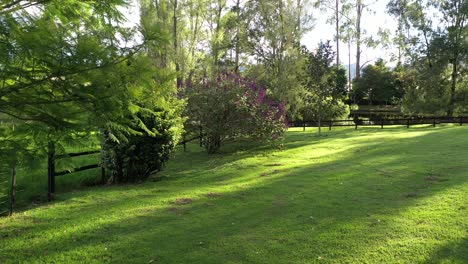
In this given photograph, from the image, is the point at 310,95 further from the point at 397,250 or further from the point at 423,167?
the point at 397,250

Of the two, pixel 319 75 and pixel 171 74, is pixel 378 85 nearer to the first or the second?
pixel 319 75

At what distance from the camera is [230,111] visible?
46.0ft

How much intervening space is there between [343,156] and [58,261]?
990cm

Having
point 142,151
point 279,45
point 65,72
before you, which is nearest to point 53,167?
point 142,151

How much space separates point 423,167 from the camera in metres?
9.54

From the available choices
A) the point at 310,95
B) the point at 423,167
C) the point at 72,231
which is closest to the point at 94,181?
the point at 72,231

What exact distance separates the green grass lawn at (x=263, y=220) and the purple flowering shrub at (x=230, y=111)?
4190mm

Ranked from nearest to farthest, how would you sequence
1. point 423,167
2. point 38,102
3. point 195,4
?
point 38,102, point 423,167, point 195,4

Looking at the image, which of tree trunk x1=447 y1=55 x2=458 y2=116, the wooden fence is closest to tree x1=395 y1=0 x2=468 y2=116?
tree trunk x1=447 y1=55 x2=458 y2=116

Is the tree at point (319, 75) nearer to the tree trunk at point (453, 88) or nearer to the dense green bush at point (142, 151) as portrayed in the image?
the dense green bush at point (142, 151)

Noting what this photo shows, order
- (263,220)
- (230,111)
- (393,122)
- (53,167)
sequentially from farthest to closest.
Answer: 1. (393,122)
2. (230,111)
3. (53,167)
4. (263,220)

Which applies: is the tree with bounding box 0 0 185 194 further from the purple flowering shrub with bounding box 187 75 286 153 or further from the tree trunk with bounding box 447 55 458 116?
the tree trunk with bounding box 447 55 458 116

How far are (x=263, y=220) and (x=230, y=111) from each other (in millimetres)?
8605

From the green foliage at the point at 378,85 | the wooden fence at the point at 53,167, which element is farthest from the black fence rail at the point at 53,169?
the green foliage at the point at 378,85
